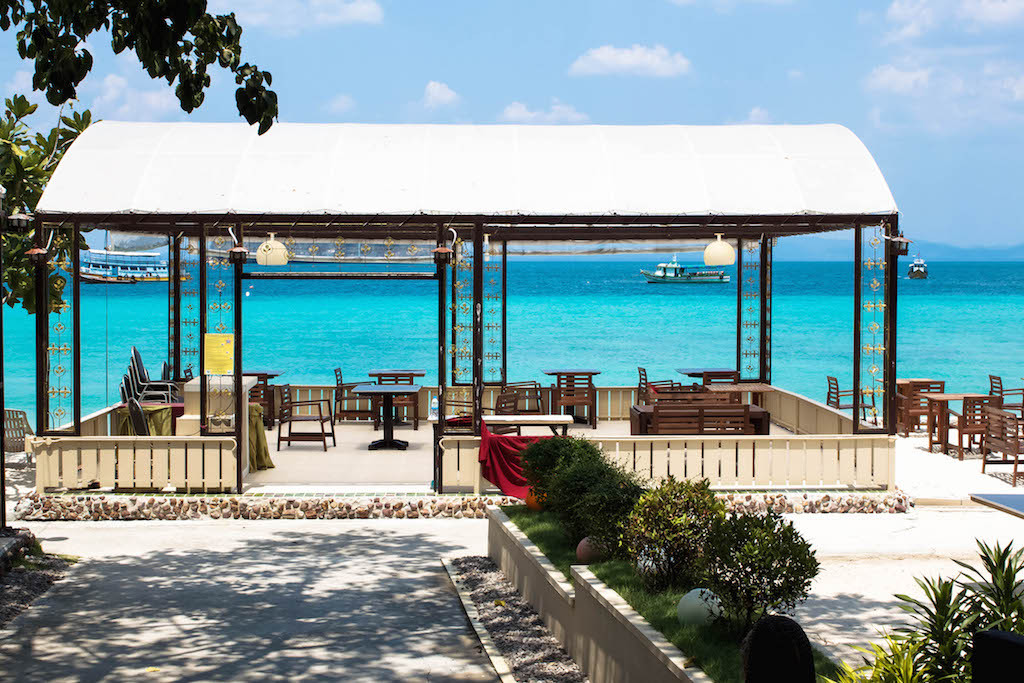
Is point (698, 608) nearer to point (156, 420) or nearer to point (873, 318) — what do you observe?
point (873, 318)

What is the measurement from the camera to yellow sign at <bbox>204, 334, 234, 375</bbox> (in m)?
12.4

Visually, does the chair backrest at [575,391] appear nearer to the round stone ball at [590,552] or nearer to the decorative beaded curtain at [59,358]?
the decorative beaded curtain at [59,358]

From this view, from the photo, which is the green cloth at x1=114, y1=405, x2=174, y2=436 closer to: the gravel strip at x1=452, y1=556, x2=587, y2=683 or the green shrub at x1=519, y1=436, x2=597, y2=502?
the gravel strip at x1=452, y1=556, x2=587, y2=683

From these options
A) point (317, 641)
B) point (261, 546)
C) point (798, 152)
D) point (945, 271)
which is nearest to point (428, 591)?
point (317, 641)

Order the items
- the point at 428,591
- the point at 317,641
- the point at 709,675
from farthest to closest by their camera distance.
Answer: the point at 428,591
the point at 317,641
the point at 709,675

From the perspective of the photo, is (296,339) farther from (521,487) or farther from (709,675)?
(709,675)

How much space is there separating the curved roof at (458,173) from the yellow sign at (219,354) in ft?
4.39

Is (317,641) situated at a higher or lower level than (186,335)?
lower

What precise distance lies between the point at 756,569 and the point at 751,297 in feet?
37.8

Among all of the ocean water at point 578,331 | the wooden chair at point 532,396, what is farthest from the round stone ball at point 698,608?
the ocean water at point 578,331

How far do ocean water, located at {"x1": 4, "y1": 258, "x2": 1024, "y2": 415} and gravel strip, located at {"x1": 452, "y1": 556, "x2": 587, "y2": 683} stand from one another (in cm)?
3204

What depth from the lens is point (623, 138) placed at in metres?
A: 14.0

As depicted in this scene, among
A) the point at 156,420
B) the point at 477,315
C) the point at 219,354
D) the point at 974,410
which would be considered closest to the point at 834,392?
the point at 974,410

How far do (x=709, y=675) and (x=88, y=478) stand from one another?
27.5 feet
